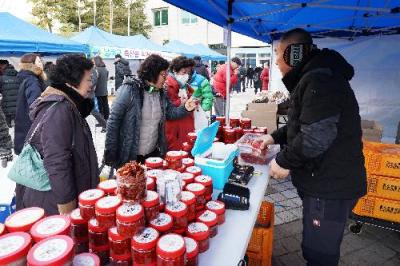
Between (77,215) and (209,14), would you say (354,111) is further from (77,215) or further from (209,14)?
(209,14)

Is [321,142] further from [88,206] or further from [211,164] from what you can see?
[88,206]

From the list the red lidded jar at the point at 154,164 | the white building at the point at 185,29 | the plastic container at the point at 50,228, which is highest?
the white building at the point at 185,29

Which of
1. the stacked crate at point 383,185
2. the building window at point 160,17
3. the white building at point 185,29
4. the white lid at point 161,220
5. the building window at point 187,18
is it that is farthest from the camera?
the building window at point 160,17

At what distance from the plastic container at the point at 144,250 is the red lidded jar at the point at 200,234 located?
0.24 metres

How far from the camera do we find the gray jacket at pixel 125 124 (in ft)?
8.81

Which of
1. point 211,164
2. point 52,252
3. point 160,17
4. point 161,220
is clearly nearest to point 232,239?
point 161,220

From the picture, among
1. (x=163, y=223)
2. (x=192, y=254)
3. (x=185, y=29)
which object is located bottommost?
(x=192, y=254)

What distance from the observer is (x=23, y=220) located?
118 cm

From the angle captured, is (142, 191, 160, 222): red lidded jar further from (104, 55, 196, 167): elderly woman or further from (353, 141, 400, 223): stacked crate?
(353, 141, 400, 223): stacked crate

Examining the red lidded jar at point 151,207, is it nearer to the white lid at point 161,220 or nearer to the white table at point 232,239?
the white lid at point 161,220

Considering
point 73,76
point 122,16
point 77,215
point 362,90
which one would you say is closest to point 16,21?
point 73,76

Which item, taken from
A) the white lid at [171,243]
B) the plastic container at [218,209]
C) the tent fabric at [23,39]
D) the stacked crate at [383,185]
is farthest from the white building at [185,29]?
the white lid at [171,243]

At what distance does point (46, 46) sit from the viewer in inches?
311

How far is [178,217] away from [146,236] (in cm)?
21
